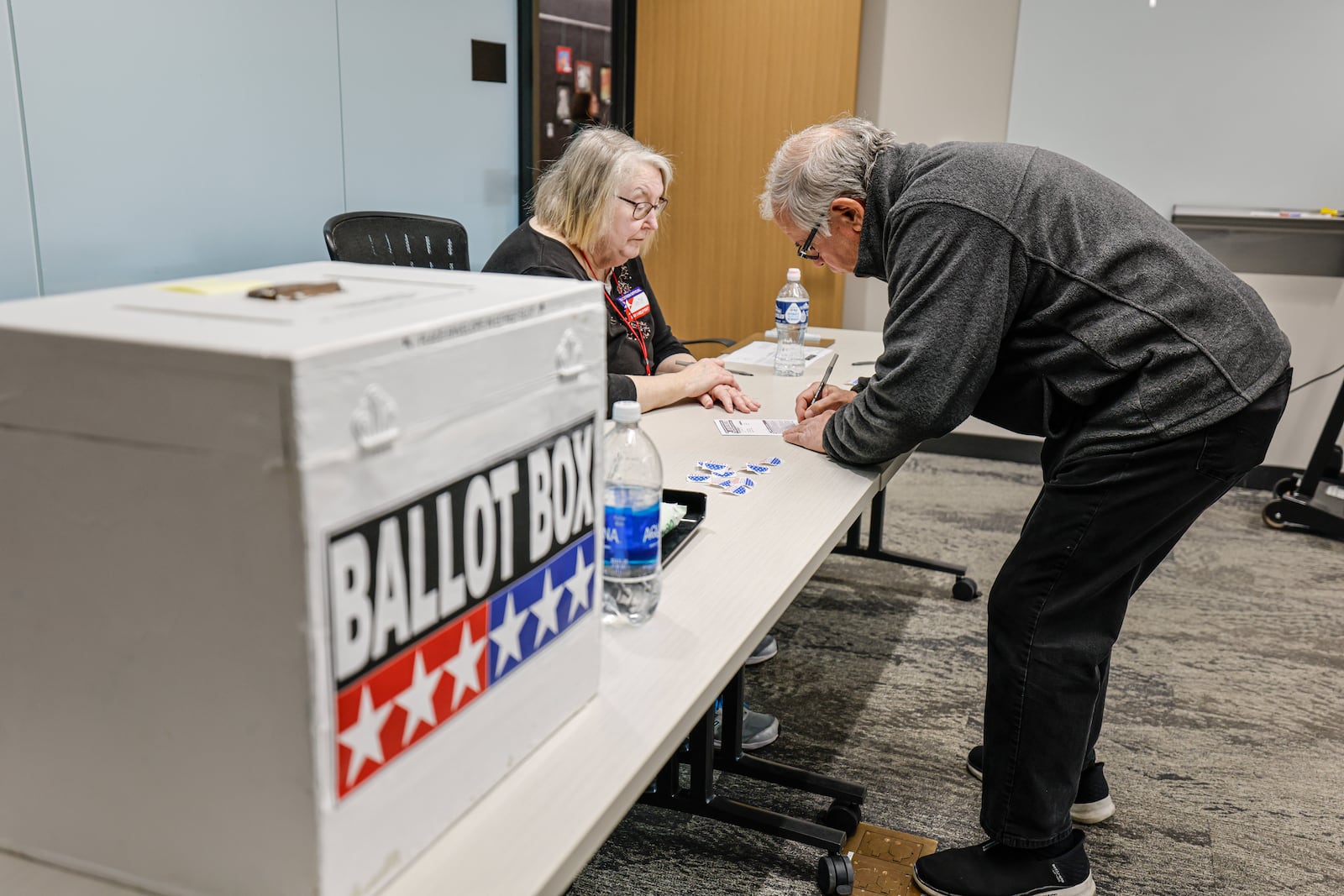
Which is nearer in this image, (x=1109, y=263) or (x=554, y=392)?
(x=554, y=392)

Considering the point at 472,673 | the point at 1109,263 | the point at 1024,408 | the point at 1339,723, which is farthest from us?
the point at 1339,723

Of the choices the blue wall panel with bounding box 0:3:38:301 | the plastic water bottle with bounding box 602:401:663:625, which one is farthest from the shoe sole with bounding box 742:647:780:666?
the blue wall panel with bounding box 0:3:38:301

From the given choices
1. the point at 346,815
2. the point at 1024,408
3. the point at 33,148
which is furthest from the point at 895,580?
the point at 346,815

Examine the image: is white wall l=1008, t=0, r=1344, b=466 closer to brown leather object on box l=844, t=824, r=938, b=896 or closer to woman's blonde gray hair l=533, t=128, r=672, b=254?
woman's blonde gray hair l=533, t=128, r=672, b=254

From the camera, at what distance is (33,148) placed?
1911mm

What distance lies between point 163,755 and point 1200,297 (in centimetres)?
136

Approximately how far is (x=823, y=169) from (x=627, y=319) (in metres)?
0.83

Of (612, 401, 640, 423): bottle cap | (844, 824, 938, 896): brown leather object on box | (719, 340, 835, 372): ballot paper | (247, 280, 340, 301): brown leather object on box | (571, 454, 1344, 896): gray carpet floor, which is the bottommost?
(571, 454, 1344, 896): gray carpet floor

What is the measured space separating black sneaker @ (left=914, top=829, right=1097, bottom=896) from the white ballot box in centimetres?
118

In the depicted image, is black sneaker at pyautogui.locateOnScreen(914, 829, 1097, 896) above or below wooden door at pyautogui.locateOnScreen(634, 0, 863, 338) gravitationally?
below

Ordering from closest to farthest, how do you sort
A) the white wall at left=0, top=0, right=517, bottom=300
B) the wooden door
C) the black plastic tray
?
the black plastic tray, the white wall at left=0, top=0, right=517, bottom=300, the wooden door

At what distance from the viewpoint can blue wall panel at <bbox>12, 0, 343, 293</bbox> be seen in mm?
1947

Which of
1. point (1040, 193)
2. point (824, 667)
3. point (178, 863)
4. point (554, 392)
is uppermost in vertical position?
point (1040, 193)

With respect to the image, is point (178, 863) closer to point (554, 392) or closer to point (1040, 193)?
point (554, 392)
